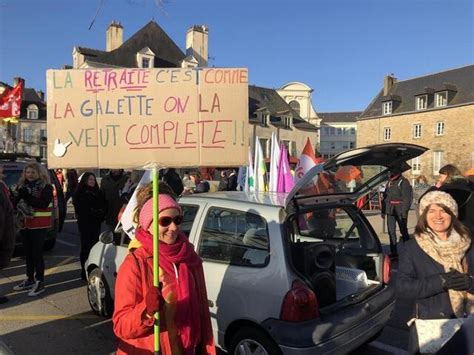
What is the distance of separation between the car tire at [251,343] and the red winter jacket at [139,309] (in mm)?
1272

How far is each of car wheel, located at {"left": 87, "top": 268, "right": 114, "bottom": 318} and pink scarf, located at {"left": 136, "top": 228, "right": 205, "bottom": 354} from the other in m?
3.18

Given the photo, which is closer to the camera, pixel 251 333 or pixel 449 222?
pixel 449 222

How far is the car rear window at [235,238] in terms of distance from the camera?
3.62 meters

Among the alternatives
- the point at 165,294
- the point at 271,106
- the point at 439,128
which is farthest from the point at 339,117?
the point at 165,294

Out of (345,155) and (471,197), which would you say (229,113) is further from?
(471,197)

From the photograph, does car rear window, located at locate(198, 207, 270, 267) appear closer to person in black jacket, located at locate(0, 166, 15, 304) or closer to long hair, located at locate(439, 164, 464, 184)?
person in black jacket, located at locate(0, 166, 15, 304)

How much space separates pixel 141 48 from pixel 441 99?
32446 mm

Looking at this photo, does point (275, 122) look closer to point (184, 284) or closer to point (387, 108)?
point (387, 108)

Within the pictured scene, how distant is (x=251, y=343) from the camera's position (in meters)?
3.52

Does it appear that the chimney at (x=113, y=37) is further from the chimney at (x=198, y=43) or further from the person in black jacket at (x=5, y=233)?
the person in black jacket at (x=5, y=233)

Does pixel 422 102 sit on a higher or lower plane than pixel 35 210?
higher

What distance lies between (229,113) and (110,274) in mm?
3362

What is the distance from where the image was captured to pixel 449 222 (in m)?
3.04

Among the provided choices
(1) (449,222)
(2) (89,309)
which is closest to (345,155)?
(1) (449,222)
